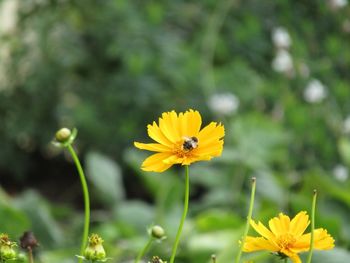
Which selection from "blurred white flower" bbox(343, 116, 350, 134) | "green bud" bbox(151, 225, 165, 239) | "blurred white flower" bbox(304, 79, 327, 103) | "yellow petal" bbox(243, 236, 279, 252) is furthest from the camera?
"blurred white flower" bbox(304, 79, 327, 103)

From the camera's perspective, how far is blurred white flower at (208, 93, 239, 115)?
121 inches

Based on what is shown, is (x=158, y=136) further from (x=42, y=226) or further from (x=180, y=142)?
(x=42, y=226)

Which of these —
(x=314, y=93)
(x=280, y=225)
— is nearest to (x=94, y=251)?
(x=280, y=225)

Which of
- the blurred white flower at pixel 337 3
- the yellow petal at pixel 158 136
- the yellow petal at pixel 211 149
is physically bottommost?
the yellow petal at pixel 211 149

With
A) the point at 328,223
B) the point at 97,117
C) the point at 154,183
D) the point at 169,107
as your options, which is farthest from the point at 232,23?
the point at 328,223

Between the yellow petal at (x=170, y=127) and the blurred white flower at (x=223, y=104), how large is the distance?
2097mm

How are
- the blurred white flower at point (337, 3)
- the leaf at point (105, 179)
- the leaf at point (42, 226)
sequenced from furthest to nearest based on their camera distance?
the blurred white flower at point (337, 3) → the leaf at point (105, 179) → the leaf at point (42, 226)

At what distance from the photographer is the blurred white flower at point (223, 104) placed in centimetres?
307

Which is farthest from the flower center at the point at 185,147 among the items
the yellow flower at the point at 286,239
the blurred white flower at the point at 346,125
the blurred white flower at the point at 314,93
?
the blurred white flower at the point at 314,93

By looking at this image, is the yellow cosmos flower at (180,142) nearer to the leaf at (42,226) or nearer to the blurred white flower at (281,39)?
the leaf at (42,226)

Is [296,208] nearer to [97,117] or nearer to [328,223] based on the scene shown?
[328,223]

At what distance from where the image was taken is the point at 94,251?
0.93 metres

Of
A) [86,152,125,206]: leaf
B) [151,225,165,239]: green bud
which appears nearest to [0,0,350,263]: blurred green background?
[86,152,125,206]: leaf

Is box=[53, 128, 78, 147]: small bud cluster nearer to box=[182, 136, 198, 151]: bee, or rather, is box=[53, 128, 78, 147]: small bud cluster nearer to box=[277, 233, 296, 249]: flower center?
box=[182, 136, 198, 151]: bee
